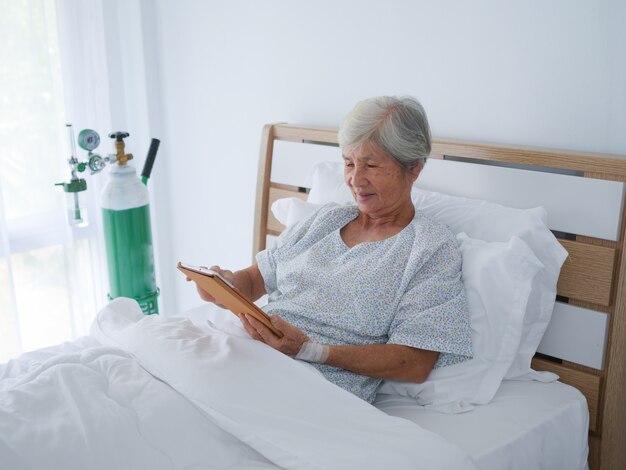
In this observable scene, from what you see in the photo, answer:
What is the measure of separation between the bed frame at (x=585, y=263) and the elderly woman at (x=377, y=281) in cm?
27

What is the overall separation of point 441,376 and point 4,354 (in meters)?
1.85

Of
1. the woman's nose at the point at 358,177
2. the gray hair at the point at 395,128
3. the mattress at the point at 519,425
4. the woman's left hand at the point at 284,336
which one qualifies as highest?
the gray hair at the point at 395,128

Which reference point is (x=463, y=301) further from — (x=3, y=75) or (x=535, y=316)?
(x=3, y=75)

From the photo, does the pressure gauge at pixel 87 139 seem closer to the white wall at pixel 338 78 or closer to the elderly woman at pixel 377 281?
the white wall at pixel 338 78

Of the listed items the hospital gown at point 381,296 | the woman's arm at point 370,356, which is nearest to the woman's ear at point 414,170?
the hospital gown at point 381,296

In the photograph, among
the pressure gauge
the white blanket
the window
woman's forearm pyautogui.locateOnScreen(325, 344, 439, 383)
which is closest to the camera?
the white blanket

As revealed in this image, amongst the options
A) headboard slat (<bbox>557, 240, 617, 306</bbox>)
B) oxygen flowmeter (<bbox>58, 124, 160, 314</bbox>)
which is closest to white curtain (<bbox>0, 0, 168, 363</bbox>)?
oxygen flowmeter (<bbox>58, 124, 160, 314</bbox>)

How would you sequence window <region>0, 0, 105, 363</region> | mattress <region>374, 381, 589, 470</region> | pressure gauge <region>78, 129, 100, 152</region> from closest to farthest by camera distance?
mattress <region>374, 381, 589, 470</region>, pressure gauge <region>78, 129, 100, 152</region>, window <region>0, 0, 105, 363</region>

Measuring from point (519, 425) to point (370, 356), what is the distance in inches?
14.6

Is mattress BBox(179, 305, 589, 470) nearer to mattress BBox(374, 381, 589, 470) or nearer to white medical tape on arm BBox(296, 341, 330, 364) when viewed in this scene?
mattress BBox(374, 381, 589, 470)

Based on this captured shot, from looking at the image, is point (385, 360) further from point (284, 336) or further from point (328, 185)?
point (328, 185)

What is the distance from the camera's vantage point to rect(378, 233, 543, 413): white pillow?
5.46 ft

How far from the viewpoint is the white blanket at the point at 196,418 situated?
1283 millimetres

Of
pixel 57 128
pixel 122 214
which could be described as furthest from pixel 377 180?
pixel 57 128
